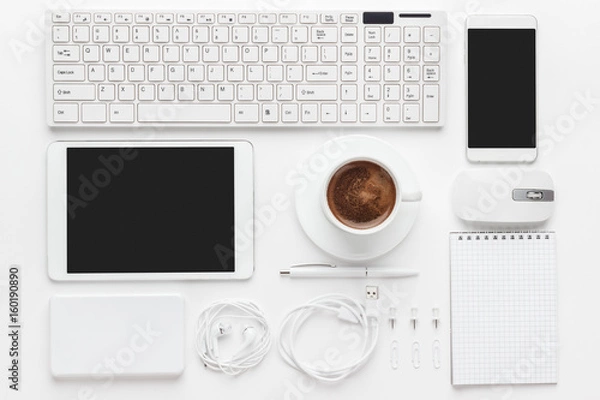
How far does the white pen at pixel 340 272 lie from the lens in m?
0.71

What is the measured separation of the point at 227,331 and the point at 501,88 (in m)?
0.50

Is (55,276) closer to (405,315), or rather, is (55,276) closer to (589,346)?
(405,315)

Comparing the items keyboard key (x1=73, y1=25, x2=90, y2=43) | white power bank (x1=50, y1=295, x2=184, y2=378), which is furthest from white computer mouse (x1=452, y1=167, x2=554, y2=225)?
keyboard key (x1=73, y1=25, x2=90, y2=43)

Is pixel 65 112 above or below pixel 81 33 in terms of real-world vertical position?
below

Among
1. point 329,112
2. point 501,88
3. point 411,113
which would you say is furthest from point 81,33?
point 501,88

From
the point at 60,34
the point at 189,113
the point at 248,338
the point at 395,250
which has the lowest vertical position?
the point at 248,338

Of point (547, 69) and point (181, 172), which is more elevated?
point (547, 69)

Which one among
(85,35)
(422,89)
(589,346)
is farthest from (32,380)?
(589,346)

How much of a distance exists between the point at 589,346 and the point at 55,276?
75 cm

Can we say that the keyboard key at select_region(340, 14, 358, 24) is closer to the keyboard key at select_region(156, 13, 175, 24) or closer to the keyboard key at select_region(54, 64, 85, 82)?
the keyboard key at select_region(156, 13, 175, 24)

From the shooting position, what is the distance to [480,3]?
0.74 meters

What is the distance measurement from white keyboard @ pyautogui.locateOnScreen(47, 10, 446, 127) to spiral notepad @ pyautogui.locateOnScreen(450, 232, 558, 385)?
20 cm

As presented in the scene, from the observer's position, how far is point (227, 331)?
71cm

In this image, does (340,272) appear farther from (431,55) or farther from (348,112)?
(431,55)
